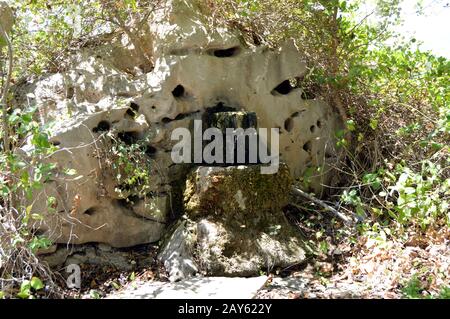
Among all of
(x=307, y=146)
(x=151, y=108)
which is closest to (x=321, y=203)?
(x=307, y=146)

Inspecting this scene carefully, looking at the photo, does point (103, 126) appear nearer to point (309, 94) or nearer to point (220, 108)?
point (220, 108)

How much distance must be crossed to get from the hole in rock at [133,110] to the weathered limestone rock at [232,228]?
1.04 meters

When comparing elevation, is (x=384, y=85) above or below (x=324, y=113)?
above

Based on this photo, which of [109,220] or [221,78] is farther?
[221,78]

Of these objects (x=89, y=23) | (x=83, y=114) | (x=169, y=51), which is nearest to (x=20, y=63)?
(x=89, y=23)

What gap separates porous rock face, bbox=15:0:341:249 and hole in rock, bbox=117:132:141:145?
12 mm

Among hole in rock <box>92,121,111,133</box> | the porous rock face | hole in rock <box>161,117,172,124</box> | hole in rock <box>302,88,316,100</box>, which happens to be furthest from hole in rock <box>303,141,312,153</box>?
hole in rock <box>92,121,111,133</box>

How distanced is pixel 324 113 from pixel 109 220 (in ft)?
11.0

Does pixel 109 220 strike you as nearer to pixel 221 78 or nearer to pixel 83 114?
pixel 83 114

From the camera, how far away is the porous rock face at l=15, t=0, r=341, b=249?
497 centimetres

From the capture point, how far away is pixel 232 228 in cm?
494

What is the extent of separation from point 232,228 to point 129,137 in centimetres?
165

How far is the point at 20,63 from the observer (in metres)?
6.00
